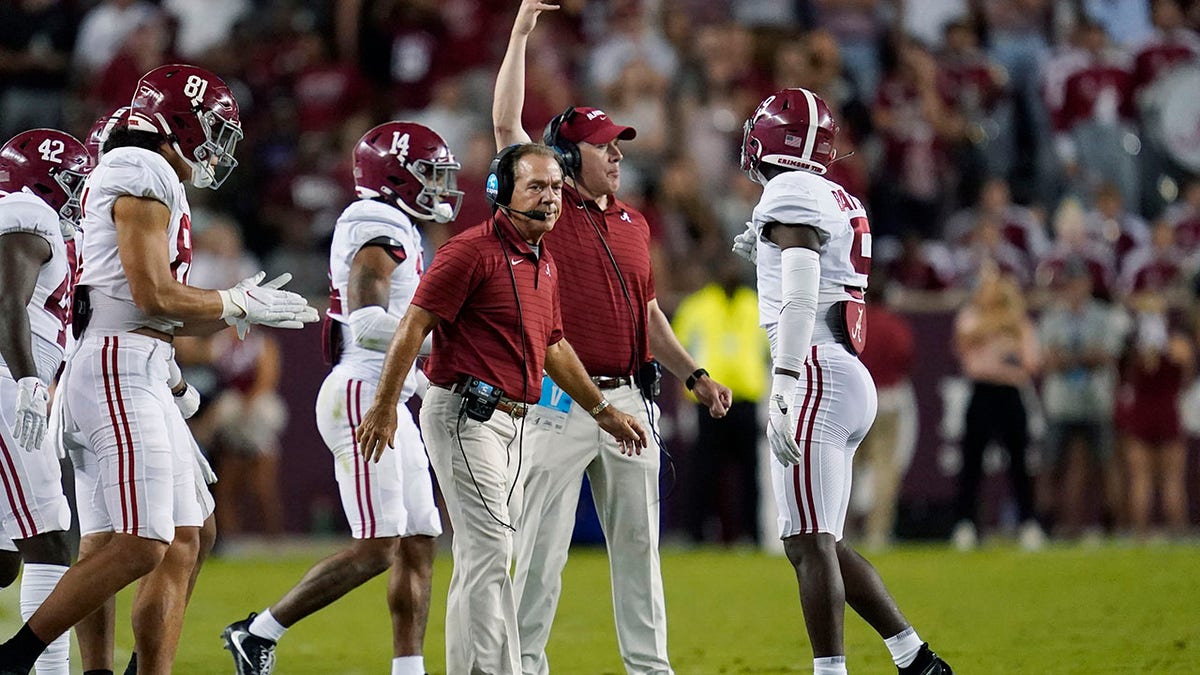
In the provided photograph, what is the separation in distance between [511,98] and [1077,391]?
30.6 ft

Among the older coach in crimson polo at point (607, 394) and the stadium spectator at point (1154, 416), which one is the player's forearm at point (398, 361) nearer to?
the older coach in crimson polo at point (607, 394)

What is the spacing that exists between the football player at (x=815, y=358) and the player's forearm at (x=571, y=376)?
68 centimetres

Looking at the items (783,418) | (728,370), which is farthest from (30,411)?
(728,370)

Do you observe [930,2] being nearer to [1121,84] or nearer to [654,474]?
[1121,84]

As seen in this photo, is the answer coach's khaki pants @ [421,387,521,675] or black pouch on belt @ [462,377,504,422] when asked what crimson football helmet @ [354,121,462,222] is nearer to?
coach's khaki pants @ [421,387,521,675]

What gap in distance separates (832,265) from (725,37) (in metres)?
11.2

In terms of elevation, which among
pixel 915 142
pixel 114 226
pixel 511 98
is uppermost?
pixel 915 142

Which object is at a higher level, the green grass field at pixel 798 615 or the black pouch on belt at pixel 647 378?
the black pouch on belt at pixel 647 378

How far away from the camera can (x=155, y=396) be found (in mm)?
6109

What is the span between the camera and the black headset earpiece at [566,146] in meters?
7.16

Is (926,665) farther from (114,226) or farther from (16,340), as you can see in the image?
(16,340)

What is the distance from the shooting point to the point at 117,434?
235 inches

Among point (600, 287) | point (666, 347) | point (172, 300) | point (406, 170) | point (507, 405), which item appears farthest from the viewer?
point (406, 170)

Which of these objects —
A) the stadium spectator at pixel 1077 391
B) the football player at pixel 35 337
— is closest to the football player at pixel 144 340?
the football player at pixel 35 337
